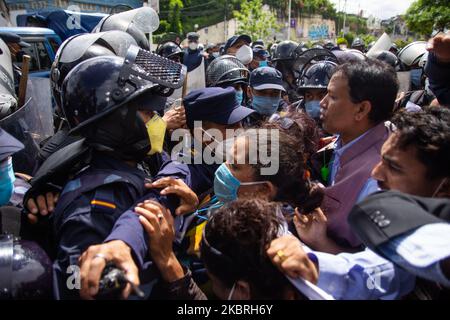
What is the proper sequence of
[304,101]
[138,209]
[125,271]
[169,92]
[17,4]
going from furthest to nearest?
[17,4], [304,101], [169,92], [138,209], [125,271]

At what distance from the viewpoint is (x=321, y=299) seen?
127cm

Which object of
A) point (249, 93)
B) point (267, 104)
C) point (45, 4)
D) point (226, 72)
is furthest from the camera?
point (45, 4)

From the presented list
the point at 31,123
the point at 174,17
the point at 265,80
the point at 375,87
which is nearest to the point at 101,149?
the point at 375,87

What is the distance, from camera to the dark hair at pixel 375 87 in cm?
217

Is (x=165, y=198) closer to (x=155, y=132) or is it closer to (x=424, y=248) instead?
(x=155, y=132)

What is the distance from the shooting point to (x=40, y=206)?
1.74 metres

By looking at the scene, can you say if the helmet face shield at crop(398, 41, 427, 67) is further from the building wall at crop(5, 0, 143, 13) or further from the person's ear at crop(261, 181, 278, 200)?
the building wall at crop(5, 0, 143, 13)

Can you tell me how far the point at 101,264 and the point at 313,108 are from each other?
3193 mm

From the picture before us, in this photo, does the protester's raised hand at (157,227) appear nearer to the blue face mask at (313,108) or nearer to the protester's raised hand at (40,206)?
the protester's raised hand at (40,206)

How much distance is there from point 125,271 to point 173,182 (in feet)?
1.81

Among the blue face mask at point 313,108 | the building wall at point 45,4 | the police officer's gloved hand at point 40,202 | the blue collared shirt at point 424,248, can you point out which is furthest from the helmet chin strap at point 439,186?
the building wall at point 45,4

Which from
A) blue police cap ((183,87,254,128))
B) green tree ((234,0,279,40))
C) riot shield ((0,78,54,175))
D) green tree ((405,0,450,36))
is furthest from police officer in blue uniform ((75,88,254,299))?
green tree ((234,0,279,40))
